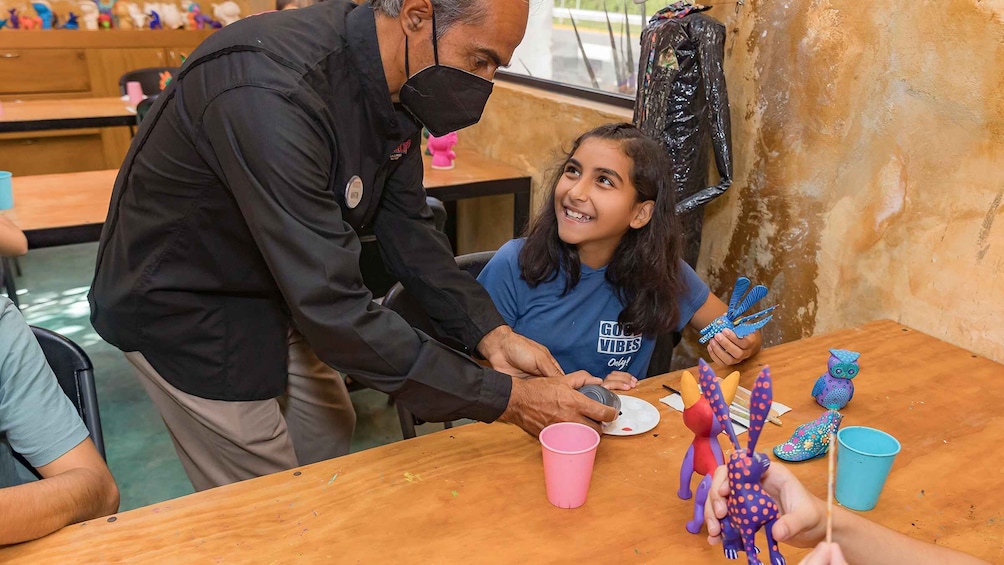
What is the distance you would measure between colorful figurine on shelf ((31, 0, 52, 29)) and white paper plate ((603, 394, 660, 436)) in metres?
6.16

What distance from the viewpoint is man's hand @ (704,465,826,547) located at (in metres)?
0.87

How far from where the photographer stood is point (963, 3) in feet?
5.49

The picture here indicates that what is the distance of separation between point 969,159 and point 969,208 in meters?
0.11

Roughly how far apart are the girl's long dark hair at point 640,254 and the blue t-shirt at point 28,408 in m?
1.06

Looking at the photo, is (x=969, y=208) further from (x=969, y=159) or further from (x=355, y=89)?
(x=355, y=89)

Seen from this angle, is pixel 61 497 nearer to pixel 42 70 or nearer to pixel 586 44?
pixel 586 44

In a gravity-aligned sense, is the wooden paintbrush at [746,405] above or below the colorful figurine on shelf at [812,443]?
below

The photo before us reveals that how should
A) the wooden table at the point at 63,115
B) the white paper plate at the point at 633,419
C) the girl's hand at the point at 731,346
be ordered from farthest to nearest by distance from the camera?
the wooden table at the point at 63,115
the girl's hand at the point at 731,346
the white paper plate at the point at 633,419

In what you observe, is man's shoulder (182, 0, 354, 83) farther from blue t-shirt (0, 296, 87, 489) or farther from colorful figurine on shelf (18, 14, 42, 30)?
colorful figurine on shelf (18, 14, 42, 30)

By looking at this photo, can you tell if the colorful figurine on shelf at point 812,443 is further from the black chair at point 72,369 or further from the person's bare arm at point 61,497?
the black chair at point 72,369

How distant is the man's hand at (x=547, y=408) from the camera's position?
1.26 metres

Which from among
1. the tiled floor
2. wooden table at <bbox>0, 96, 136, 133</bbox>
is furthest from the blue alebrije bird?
wooden table at <bbox>0, 96, 136, 133</bbox>

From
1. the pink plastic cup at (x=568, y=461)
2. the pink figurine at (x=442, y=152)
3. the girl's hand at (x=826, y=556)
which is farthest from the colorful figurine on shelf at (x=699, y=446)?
the pink figurine at (x=442, y=152)

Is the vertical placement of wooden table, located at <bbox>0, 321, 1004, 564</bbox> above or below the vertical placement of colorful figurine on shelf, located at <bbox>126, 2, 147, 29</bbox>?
below
